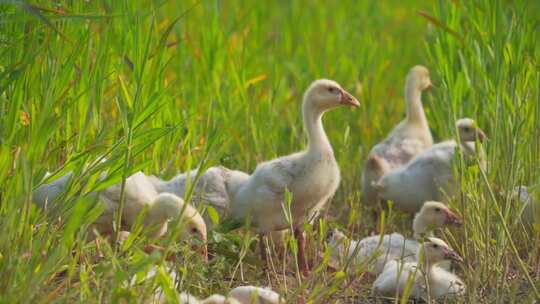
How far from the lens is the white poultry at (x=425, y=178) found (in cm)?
673

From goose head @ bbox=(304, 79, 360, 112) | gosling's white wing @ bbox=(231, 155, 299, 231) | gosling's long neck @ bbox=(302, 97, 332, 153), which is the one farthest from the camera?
goose head @ bbox=(304, 79, 360, 112)

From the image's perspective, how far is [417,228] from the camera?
6.16m

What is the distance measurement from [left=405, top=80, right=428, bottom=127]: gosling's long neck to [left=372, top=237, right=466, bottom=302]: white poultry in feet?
8.00

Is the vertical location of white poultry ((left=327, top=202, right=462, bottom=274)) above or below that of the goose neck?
below

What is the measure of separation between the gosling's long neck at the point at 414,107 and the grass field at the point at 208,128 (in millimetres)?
138

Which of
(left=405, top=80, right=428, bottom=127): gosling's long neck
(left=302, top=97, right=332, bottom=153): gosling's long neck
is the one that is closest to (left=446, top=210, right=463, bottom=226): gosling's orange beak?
(left=302, top=97, right=332, bottom=153): gosling's long neck

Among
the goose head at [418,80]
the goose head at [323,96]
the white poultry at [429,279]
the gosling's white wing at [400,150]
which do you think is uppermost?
the goose head at [323,96]

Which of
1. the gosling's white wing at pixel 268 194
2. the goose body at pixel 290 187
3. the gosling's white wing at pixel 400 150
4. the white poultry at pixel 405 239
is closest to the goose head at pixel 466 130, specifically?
the white poultry at pixel 405 239

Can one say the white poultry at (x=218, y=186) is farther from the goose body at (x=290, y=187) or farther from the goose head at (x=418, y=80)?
the goose head at (x=418, y=80)

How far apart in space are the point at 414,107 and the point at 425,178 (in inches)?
42.5

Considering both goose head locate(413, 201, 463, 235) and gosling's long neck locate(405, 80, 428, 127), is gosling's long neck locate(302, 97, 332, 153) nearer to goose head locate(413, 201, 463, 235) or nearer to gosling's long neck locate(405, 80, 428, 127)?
goose head locate(413, 201, 463, 235)

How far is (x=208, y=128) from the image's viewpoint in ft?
15.8

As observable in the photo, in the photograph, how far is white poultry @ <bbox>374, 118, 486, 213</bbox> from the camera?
673cm

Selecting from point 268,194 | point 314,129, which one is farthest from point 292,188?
point 314,129
